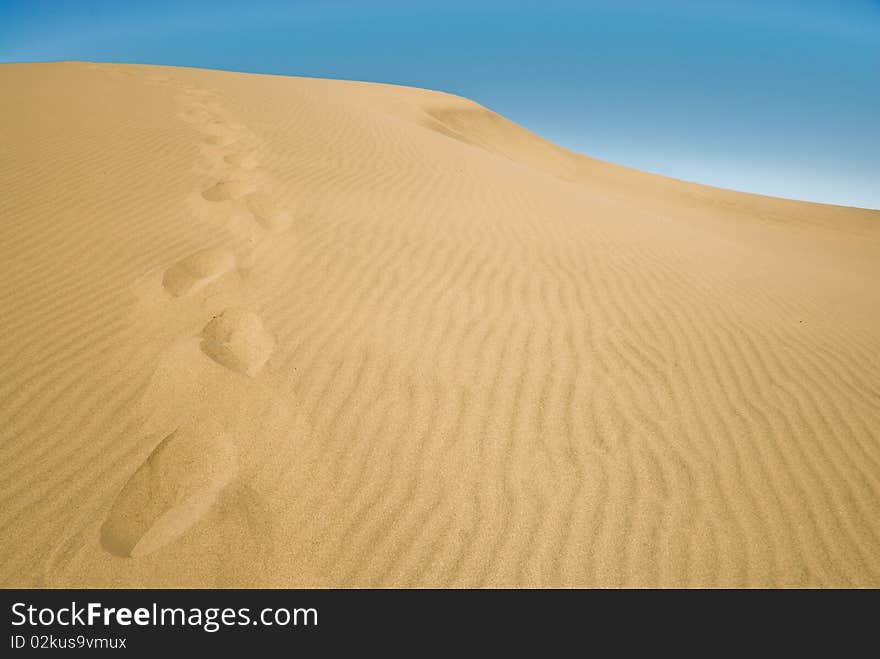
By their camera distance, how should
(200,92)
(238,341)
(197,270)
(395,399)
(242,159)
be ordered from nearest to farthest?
(395,399) → (238,341) → (197,270) → (242,159) → (200,92)

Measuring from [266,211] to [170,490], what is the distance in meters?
3.33

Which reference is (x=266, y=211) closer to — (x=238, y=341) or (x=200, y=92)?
(x=238, y=341)

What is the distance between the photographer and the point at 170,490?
6.38ft

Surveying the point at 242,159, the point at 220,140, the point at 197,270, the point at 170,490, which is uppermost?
the point at 220,140

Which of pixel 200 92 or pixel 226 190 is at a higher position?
pixel 200 92

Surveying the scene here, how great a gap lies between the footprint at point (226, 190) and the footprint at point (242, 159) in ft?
2.55

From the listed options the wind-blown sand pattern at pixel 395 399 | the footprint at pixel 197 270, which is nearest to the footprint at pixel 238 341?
the wind-blown sand pattern at pixel 395 399

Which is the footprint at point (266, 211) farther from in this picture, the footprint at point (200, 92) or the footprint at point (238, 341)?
the footprint at point (200, 92)

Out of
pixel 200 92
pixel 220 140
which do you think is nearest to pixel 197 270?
pixel 220 140

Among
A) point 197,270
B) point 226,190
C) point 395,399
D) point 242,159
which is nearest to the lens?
point 395,399

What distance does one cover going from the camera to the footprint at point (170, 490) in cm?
179

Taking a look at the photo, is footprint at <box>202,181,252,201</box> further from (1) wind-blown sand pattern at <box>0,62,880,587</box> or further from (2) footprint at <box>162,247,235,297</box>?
(2) footprint at <box>162,247,235,297</box>

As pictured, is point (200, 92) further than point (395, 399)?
Yes

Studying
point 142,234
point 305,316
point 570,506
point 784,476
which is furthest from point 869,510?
point 142,234
